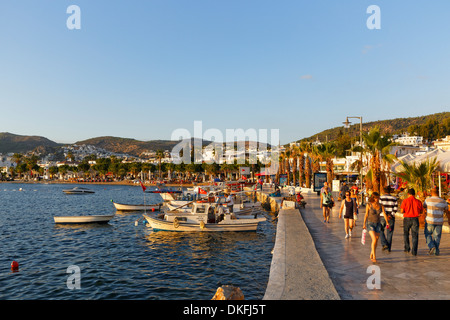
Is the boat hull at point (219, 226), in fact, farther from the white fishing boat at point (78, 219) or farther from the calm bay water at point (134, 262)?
the white fishing boat at point (78, 219)

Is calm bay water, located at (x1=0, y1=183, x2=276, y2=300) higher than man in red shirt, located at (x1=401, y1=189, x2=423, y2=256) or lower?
lower

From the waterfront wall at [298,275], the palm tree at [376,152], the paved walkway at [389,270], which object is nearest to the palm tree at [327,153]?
the palm tree at [376,152]

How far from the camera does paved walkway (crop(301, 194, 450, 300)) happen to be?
662 centimetres

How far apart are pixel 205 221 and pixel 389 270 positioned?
711 inches

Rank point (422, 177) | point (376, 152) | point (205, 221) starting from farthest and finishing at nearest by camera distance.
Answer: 1. point (205, 221)
2. point (376, 152)
3. point (422, 177)

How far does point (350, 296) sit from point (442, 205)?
15.8 ft

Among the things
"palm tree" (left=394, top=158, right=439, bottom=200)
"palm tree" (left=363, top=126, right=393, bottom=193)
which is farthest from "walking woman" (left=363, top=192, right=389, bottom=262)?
"palm tree" (left=363, top=126, right=393, bottom=193)

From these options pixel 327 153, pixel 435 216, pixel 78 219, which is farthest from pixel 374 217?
pixel 327 153

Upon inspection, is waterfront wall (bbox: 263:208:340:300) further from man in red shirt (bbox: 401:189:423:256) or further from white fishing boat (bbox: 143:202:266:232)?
white fishing boat (bbox: 143:202:266:232)

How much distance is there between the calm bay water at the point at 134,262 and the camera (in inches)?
519

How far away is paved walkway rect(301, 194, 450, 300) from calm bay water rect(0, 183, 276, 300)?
146 inches

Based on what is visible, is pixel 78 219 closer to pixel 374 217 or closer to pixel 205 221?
pixel 205 221

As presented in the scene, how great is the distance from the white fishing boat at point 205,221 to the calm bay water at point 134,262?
0.63 m

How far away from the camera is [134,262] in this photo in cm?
1781
